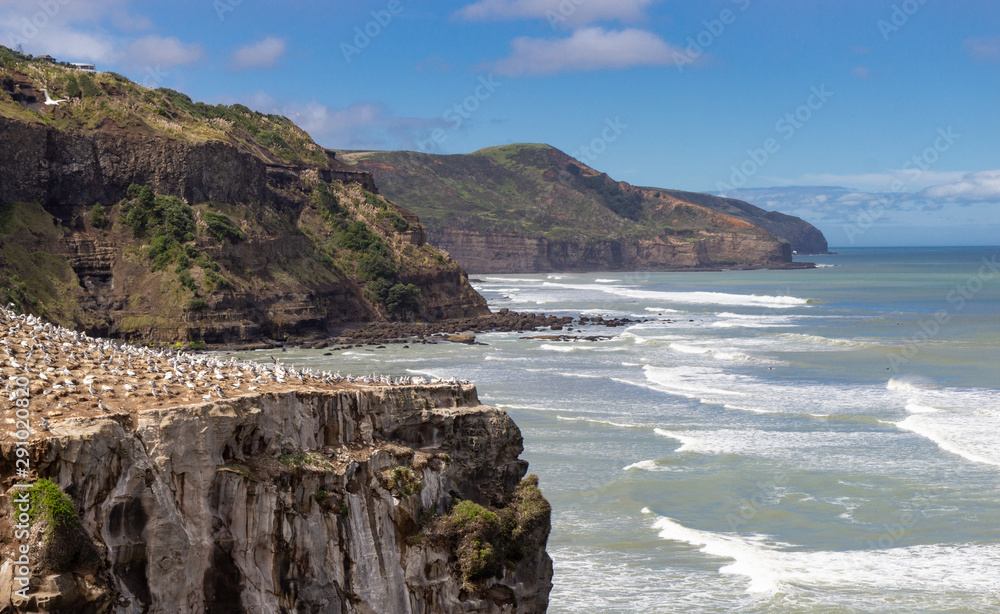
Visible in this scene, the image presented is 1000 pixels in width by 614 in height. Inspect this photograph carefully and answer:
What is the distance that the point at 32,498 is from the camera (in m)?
9.98

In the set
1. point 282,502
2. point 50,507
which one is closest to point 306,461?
point 282,502

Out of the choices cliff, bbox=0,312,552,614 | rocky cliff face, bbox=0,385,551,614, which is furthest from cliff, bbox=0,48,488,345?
rocky cliff face, bbox=0,385,551,614

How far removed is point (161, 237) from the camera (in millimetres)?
73438

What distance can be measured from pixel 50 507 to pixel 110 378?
334 cm

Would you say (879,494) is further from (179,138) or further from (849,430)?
(179,138)

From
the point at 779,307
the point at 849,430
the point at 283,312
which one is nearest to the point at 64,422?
the point at 849,430

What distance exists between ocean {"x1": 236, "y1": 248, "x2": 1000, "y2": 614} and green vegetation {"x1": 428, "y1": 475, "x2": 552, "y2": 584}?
4989 millimetres

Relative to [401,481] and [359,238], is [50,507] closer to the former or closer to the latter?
[401,481]

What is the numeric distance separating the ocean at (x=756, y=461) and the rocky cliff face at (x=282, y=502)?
6.29 metres

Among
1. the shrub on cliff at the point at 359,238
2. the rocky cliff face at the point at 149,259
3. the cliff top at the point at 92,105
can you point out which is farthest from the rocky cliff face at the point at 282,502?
the shrub on cliff at the point at 359,238

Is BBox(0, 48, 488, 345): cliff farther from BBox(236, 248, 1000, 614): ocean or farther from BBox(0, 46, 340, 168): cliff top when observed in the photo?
BBox(236, 248, 1000, 614): ocean

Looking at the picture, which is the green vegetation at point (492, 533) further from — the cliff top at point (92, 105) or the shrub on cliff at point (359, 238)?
the shrub on cliff at point (359, 238)

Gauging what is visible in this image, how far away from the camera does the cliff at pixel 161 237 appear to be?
68.6m

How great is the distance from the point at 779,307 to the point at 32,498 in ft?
342
